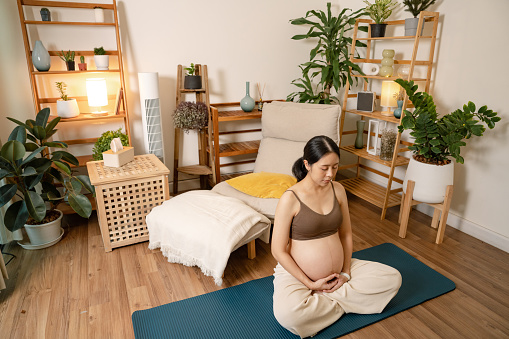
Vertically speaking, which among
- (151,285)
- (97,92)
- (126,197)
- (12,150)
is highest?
(97,92)

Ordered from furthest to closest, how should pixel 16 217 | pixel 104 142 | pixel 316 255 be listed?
pixel 104 142 < pixel 16 217 < pixel 316 255

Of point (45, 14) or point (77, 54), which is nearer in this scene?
point (45, 14)

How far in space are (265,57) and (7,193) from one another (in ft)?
8.25

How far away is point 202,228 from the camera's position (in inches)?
84.0

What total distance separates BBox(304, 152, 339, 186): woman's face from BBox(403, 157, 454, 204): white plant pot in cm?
117

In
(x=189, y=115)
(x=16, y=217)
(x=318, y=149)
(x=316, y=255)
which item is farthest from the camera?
(x=189, y=115)

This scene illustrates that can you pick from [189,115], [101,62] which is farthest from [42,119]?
[189,115]

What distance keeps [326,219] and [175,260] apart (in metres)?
1.07

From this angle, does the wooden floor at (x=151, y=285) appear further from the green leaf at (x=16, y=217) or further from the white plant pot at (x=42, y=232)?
the green leaf at (x=16, y=217)

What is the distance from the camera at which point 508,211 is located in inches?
97.7

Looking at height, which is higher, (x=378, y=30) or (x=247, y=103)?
(x=378, y=30)

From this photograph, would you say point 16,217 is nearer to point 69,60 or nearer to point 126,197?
point 126,197

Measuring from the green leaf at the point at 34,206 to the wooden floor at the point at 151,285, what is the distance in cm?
36

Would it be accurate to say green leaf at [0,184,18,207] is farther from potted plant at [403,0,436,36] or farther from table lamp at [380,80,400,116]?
potted plant at [403,0,436,36]
